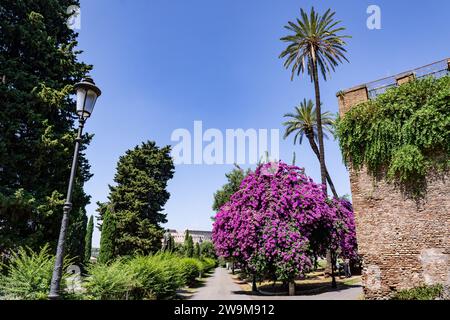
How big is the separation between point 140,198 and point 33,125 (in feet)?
65.1

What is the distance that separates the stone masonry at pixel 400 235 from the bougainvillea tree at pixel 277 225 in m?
4.46

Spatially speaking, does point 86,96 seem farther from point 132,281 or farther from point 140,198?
point 140,198

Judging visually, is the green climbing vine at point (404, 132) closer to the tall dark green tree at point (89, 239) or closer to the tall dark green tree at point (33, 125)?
the tall dark green tree at point (33, 125)

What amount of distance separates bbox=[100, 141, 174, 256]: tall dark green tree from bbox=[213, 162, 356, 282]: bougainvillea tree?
15.5 m

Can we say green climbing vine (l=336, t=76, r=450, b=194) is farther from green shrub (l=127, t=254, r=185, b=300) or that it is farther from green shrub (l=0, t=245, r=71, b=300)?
green shrub (l=0, t=245, r=71, b=300)

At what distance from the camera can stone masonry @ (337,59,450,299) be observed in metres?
10.9

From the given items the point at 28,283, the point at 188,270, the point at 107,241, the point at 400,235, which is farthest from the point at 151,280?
the point at 188,270

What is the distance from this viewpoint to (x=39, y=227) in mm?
14484

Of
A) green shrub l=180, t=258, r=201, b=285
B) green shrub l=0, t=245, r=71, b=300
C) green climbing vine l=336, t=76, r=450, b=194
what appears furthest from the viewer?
green shrub l=180, t=258, r=201, b=285

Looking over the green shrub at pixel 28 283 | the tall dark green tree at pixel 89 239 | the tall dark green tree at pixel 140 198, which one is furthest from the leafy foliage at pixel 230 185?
the green shrub at pixel 28 283

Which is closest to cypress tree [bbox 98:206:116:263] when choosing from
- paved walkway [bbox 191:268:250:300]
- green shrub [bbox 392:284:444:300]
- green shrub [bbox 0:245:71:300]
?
paved walkway [bbox 191:268:250:300]

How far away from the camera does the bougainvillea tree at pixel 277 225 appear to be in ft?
52.9

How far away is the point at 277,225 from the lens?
16641 mm
